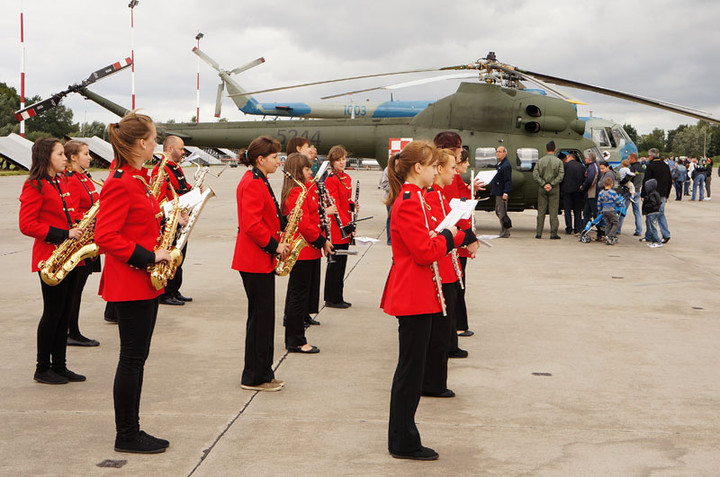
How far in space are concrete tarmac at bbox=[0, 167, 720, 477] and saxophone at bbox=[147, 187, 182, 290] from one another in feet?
3.16

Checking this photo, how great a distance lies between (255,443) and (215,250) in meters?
9.31

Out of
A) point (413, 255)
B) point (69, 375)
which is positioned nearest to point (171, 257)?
point (413, 255)

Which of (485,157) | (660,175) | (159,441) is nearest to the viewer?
(159,441)

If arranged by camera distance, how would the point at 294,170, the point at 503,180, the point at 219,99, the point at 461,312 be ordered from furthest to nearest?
the point at 219,99
the point at 503,180
the point at 461,312
the point at 294,170

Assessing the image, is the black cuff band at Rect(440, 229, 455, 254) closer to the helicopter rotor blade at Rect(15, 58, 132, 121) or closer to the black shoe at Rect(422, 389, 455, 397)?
the black shoe at Rect(422, 389, 455, 397)

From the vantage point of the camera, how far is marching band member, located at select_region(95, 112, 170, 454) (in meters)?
4.03

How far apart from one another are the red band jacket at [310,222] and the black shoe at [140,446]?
2.54 metres

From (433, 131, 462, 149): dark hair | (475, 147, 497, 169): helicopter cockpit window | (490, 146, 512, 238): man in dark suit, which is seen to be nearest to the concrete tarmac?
(433, 131, 462, 149): dark hair

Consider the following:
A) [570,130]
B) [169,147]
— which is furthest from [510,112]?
[169,147]

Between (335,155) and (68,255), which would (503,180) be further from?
(68,255)

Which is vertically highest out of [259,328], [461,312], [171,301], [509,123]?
[509,123]

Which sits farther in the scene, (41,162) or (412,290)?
(41,162)

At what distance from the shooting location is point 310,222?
6.65m

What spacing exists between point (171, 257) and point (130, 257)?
0.23 meters
